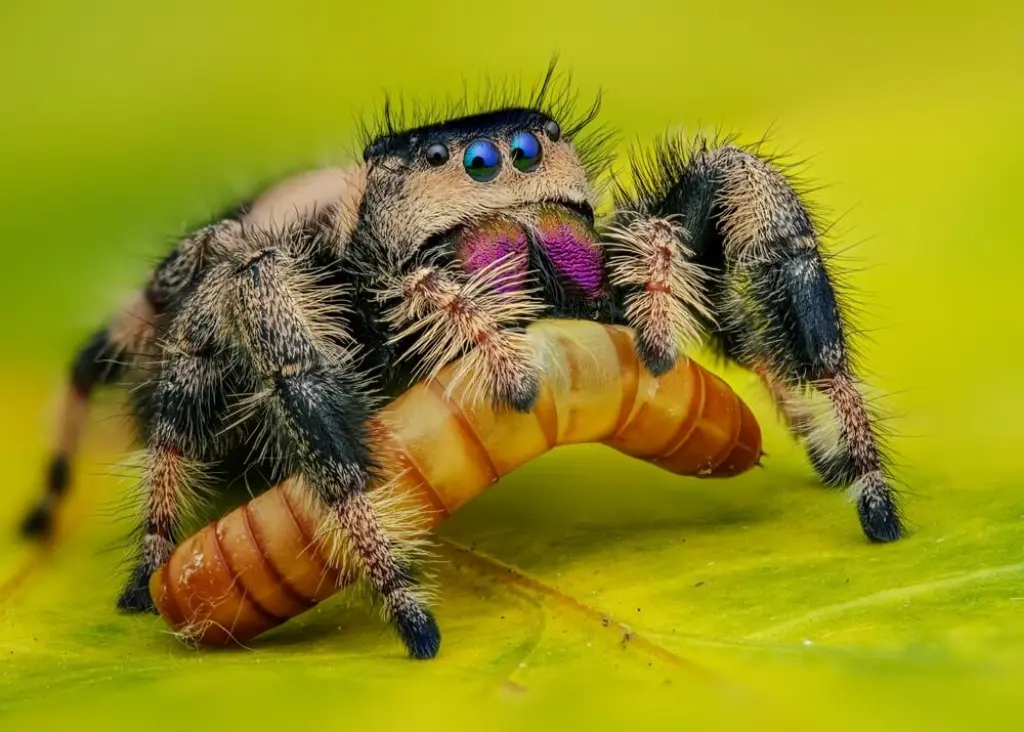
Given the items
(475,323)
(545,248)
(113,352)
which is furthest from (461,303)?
(113,352)

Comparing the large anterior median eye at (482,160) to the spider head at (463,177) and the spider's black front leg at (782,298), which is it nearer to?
the spider head at (463,177)

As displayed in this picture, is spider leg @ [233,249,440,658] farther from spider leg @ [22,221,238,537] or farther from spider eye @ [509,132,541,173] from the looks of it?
spider leg @ [22,221,238,537]

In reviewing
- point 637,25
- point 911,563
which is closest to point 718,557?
point 911,563

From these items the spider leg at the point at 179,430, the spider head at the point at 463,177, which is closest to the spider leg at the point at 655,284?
the spider head at the point at 463,177

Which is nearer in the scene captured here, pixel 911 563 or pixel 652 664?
pixel 652 664

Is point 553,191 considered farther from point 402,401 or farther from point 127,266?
point 127,266

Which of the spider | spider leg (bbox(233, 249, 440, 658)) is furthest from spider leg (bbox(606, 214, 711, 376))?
spider leg (bbox(233, 249, 440, 658))
